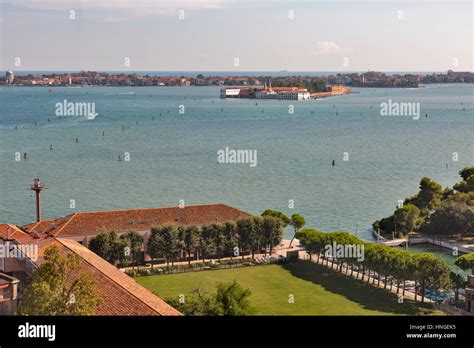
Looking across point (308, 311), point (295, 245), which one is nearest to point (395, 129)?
point (295, 245)

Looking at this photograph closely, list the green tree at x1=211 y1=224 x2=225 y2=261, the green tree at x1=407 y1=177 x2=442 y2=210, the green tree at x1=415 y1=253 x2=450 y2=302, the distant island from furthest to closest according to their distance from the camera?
the distant island, the green tree at x1=407 y1=177 x2=442 y2=210, the green tree at x1=211 y1=224 x2=225 y2=261, the green tree at x1=415 y1=253 x2=450 y2=302

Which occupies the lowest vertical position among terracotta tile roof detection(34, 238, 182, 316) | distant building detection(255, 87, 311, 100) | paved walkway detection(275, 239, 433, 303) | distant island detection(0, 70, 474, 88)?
paved walkway detection(275, 239, 433, 303)

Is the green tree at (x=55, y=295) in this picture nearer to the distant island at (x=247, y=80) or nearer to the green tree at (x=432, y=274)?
the green tree at (x=432, y=274)

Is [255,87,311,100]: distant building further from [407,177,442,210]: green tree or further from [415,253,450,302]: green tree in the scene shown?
[415,253,450,302]: green tree

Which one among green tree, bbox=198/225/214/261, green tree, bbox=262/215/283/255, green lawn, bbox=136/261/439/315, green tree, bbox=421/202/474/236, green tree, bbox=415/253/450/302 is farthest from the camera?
green tree, bbox=421/202/474/236

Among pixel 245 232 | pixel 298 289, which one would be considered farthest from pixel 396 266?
pixel 245 232

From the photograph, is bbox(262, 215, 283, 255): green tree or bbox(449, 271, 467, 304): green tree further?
bbox(262, 215, 283, 255): green tree

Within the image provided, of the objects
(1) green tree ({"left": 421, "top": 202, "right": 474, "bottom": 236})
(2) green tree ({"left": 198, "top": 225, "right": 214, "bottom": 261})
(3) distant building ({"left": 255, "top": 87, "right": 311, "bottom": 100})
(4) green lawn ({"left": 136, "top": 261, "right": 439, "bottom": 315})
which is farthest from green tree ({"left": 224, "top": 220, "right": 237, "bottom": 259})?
(3) distant building ({"left": 255, "top": 87, "right": 311, "bottom": 100})

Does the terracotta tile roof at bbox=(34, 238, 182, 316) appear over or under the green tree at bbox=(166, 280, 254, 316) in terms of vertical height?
over
